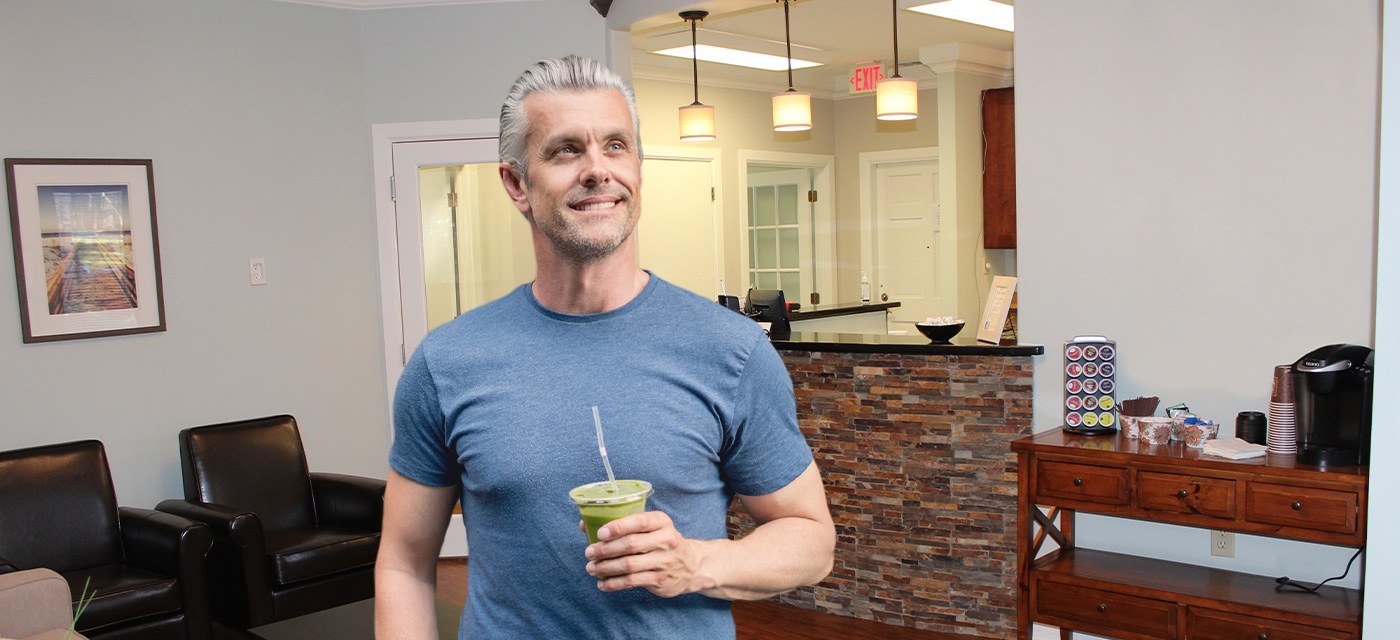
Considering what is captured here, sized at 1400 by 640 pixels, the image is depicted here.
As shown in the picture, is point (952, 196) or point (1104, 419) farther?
point (952, 196)

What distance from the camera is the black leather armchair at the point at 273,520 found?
3.97m

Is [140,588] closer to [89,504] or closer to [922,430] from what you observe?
[89,504]

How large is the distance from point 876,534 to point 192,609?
2410 mm

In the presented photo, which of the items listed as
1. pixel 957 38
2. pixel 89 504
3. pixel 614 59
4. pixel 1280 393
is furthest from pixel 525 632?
pixel 957 38

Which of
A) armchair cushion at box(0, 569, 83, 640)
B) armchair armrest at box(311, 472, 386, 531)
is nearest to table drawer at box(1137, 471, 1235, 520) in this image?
armchair armrest at box(311, 472, 386, 531)

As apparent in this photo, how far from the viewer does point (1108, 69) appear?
3572mm

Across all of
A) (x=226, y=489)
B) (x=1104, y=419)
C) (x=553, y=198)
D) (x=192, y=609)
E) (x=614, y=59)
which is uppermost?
(x=614, y=59)

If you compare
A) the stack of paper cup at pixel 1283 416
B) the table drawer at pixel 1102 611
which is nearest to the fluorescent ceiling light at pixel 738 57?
the table drawer at pixel 1102 611

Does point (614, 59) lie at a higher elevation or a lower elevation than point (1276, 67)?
higher

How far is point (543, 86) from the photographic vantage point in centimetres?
Answer: 133

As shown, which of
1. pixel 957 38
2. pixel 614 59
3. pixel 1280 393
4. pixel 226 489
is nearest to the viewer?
pixel 1280 393

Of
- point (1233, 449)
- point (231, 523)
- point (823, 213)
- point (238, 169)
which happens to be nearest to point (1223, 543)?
point (1233, 449)

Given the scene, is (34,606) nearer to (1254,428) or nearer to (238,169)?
(238,169)

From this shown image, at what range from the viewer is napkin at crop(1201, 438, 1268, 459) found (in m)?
3.03
